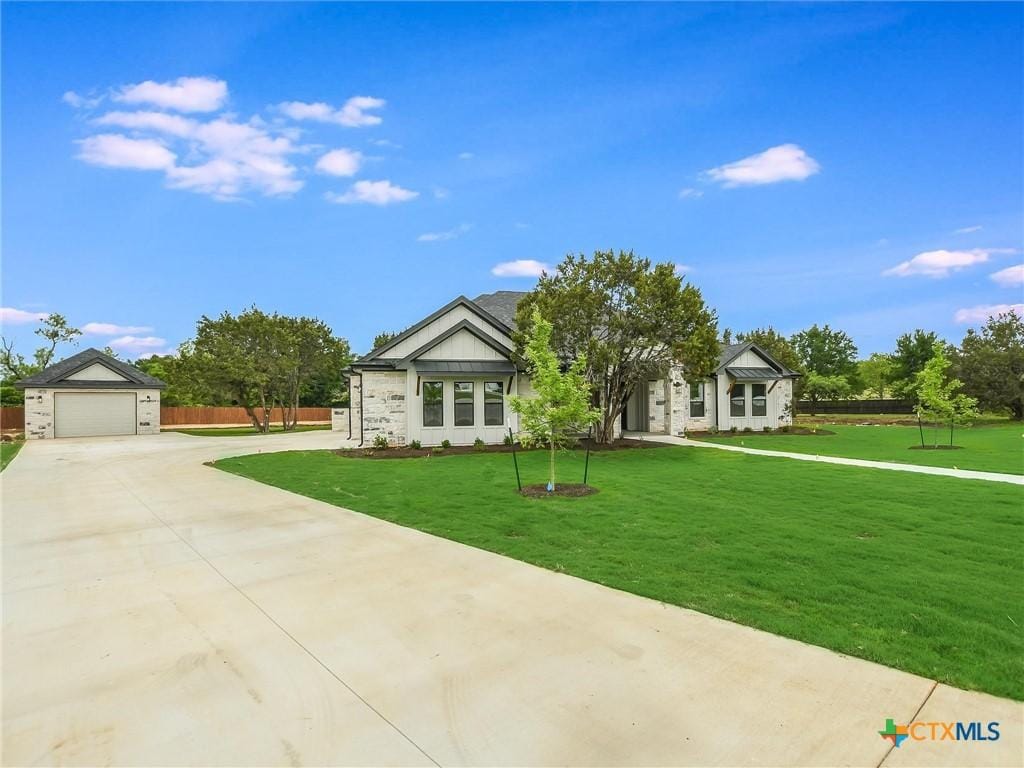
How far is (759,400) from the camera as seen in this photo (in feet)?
84.3

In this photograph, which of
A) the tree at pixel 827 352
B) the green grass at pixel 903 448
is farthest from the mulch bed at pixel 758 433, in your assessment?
the tree at pixel 827 352

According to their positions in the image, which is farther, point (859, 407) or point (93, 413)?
point (859, 407)

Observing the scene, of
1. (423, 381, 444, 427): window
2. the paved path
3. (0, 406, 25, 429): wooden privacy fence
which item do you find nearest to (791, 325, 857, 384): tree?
the paved path

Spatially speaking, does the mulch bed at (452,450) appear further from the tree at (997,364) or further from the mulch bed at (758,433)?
the tree at (997,364)

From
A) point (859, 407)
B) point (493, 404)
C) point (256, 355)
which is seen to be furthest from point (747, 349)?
point (859, 407)

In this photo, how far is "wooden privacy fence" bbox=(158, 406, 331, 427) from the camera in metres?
38.4

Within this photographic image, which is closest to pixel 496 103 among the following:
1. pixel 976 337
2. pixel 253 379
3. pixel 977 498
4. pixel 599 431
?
pixel 599 431

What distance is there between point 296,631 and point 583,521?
4.42m

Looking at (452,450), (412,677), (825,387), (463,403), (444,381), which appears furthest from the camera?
(825,387)

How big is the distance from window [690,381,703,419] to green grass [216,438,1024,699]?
12.2 m

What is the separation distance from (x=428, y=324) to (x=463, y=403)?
3.48 meters

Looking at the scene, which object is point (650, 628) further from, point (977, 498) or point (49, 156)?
point (49, 156)

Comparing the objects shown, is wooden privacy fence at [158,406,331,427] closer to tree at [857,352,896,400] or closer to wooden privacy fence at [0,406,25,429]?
wooden privacy fence at [0,406,25,429]

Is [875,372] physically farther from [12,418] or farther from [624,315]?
[12,418]
